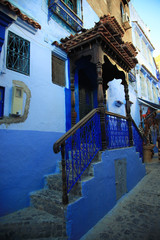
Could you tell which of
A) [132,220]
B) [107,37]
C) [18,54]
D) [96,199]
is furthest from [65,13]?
[132,220]

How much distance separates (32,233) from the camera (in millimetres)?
2311

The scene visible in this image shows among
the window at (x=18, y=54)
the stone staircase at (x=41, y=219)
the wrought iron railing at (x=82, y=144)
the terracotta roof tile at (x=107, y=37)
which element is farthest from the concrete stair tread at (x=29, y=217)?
the terracotta roof tile at (x=107, y=37)

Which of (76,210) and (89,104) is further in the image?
(89,104)

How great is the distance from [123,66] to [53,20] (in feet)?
9.42

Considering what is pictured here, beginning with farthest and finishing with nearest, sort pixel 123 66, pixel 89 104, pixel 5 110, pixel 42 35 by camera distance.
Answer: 1. pixel 89 104
2. pixel 123 66
3. pixel 42 35
4. pixel 5 110

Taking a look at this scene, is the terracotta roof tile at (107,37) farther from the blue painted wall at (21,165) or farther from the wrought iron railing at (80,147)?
the blue painted wall at (21,165)

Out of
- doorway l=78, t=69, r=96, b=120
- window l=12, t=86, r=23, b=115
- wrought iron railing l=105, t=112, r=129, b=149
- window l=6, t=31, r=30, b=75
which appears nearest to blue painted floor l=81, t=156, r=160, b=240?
wrought iron railing l=105, t=112, r=129, b=149

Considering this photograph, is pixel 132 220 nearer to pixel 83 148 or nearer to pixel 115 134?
pixel 83 148

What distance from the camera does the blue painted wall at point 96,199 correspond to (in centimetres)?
240

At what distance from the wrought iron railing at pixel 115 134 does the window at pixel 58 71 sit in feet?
6.03

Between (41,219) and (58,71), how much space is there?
395cm

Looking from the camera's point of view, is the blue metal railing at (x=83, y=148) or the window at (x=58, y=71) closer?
the blue metal railing at (x=83, y=148)

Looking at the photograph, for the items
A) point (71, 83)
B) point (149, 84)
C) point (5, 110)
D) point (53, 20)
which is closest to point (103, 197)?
point (5, 110)

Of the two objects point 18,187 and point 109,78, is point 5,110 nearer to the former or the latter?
point 18,187
